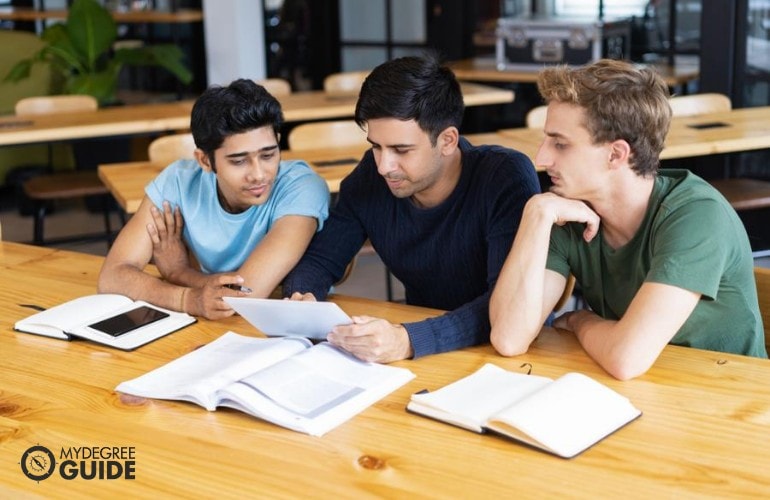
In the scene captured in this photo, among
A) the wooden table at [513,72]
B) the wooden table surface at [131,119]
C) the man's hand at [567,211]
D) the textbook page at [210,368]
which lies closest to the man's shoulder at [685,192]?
the man's hand at [567,211]

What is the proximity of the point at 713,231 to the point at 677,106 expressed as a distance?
296cm

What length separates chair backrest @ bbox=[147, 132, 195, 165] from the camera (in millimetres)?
4059

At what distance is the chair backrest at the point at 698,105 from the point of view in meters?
4.76

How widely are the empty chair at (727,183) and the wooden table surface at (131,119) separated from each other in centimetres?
104

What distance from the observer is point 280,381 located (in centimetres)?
186

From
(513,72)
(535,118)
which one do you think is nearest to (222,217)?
(535,118)

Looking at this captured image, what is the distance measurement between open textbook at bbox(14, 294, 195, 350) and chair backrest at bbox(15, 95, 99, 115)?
3080mm

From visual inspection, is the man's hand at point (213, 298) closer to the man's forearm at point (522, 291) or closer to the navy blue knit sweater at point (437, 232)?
the navy blue knit sweater at point (437, 232)

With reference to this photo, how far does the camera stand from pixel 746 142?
412cm

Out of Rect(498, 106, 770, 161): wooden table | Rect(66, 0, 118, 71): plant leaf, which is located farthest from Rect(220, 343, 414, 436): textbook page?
Rect(66, 0, 118, 71): plant leaf

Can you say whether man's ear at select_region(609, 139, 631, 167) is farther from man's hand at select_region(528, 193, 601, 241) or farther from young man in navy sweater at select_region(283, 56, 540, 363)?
young man in navy sweater at select_region(283, 56, 540, 363)

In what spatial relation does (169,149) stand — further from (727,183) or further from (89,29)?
(89,29)

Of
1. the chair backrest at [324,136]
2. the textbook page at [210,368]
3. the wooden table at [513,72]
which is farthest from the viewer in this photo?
the wooden table at [513,72]

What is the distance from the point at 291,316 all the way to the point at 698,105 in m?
3.25
